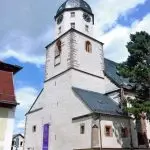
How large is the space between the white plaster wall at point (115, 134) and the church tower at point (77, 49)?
630cm

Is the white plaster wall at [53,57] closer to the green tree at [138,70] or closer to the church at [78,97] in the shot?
the church at [78,97]

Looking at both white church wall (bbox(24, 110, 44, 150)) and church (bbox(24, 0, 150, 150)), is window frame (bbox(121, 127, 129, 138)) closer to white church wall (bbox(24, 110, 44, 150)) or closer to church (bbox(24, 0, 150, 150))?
church (bbox(24, 0, 150, 150))

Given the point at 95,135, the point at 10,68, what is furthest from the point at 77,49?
the point at 10,68

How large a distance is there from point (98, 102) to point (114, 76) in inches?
262

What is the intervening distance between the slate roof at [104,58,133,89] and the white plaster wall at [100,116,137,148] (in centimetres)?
454

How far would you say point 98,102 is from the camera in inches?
1052

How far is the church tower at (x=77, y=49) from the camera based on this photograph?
99.8 feet

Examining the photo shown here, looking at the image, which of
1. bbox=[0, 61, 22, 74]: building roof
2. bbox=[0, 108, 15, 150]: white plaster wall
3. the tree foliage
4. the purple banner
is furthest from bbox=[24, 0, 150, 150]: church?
bbox=[0, 108, 15, 150]: white plaster wall

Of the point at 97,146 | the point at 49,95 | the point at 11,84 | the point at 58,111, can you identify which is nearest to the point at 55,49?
the point at 49,95

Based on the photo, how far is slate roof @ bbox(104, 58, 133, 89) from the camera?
29747mm

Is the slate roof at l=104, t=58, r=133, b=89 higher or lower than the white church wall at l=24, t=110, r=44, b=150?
higher

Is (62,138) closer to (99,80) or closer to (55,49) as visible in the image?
(99,80)

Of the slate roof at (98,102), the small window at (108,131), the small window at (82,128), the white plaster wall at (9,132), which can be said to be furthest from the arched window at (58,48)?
the white plaster wall at (9,132)

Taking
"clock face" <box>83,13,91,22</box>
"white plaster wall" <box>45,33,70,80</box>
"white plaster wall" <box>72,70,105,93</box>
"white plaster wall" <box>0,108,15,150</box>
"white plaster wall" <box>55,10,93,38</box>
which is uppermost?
"clock face" <box>83,13,91,22</box>
